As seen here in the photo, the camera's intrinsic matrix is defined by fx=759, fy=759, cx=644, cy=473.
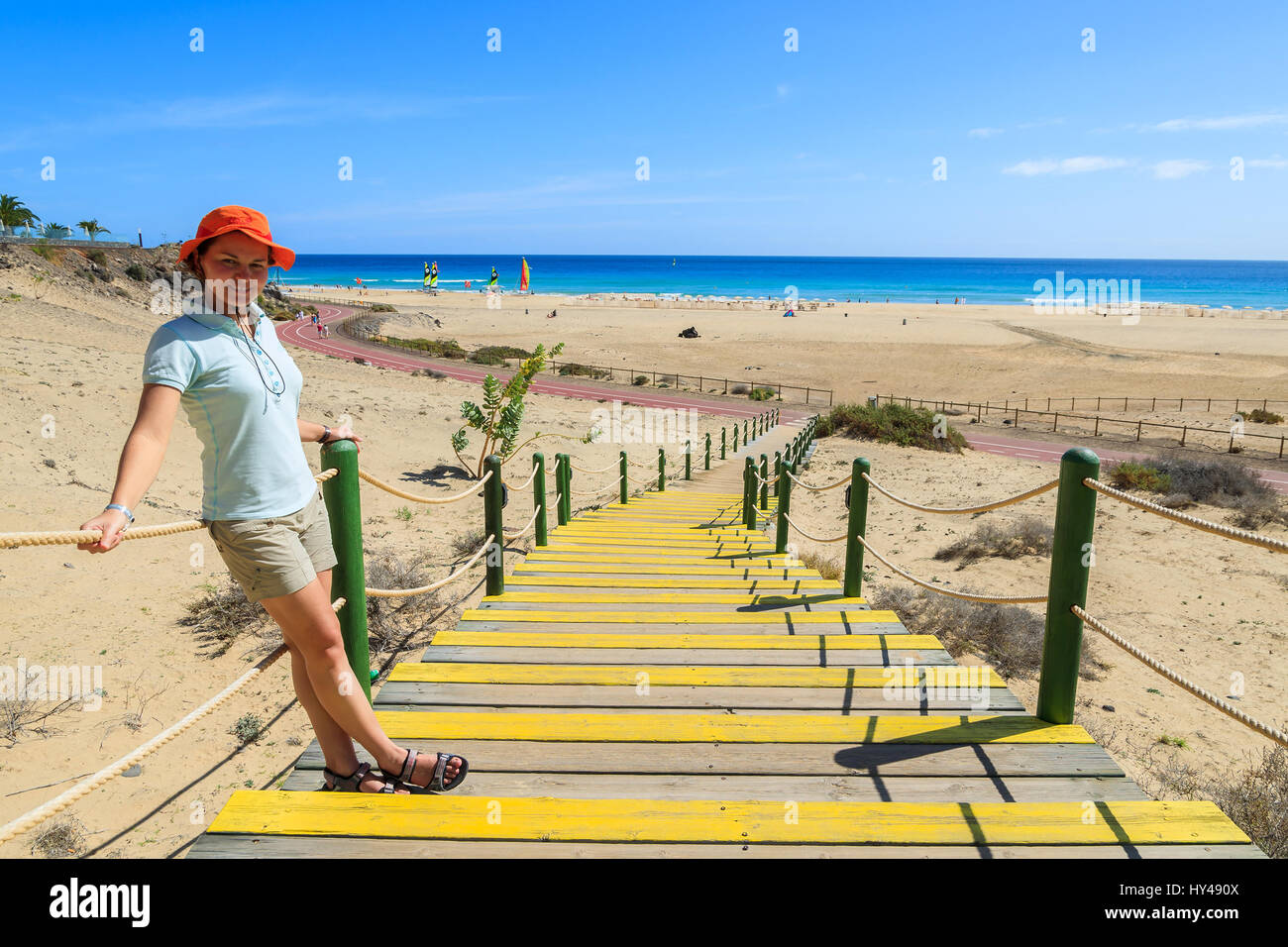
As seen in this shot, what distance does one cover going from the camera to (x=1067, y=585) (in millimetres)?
3225

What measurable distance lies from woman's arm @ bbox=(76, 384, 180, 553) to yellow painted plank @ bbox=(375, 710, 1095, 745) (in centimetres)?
145

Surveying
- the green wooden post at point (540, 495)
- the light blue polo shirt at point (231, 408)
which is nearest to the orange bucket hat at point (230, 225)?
the light blue polo shirt at point (231, 408)

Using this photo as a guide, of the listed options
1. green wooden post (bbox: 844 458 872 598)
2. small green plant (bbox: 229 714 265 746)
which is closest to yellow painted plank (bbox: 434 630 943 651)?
green wooden post (bbox: 844 458 872 598)

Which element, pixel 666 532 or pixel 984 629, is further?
pixel 666 532

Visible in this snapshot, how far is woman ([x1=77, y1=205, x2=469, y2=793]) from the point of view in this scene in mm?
2035

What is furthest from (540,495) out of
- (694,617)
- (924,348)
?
(924,348)

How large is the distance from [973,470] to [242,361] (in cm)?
2036

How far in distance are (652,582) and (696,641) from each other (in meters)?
1.47

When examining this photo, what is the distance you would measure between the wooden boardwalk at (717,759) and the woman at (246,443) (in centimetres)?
49

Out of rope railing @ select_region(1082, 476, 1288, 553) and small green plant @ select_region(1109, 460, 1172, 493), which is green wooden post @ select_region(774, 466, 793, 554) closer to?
rope railing @ select_region(1082, 476, 1288, 553)

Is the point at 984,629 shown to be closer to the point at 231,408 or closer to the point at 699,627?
the point at 699,627

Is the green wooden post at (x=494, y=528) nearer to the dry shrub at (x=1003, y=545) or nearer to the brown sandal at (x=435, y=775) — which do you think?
the brown sandal at (x=435, y=775)
